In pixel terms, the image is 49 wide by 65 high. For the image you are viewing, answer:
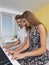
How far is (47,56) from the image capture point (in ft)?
3.79

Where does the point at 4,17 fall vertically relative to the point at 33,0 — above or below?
below

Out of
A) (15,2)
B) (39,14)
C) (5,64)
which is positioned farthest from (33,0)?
(5,64)

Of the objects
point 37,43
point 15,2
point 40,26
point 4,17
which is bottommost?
point 37,43

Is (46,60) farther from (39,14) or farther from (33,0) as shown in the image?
(39,14)

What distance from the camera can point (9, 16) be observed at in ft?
14.0

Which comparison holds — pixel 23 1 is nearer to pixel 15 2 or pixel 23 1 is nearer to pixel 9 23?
pixel 15 2

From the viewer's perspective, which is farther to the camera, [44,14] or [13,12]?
[13,12]

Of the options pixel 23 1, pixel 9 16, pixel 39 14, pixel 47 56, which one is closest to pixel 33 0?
pixel 23 1

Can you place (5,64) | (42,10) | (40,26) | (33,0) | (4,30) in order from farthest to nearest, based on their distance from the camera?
(4,30) < (42,10) < (33,0) < (40,26) < (5,64)

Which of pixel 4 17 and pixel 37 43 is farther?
pixel 4 17

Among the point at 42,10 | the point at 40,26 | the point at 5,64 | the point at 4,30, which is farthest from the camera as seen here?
the point at 4,30

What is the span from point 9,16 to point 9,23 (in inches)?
10.2

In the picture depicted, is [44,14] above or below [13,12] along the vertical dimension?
below

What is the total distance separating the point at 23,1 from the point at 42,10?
2.51ft
